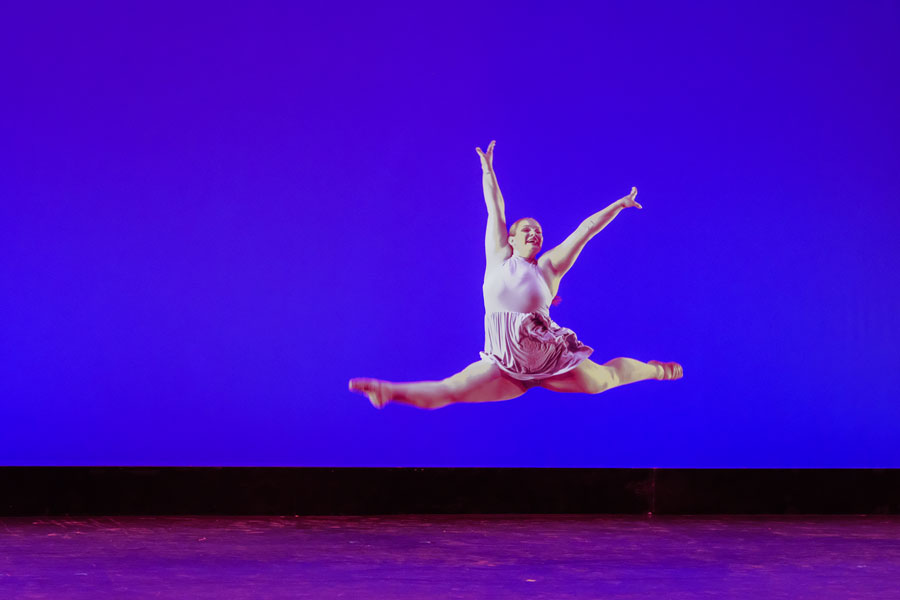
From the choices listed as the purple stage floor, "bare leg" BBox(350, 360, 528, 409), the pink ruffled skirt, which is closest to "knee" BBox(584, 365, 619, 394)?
the pink ruffled skirt

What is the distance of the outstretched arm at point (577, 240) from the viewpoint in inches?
187

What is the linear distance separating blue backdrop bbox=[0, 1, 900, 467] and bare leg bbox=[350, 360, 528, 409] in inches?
2.2

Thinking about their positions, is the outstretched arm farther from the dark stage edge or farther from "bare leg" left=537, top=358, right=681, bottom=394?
the dark stage edge

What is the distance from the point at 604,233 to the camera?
4.78 m

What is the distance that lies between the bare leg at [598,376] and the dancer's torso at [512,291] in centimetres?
32

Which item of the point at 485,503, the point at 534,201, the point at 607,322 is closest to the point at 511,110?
the point at 534,201

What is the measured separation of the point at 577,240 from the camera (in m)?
4.75

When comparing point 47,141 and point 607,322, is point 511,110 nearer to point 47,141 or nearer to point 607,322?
point 607,322

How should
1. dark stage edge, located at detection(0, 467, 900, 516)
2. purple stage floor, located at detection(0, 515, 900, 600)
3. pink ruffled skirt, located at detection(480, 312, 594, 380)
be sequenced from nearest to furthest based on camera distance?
purple stage floor, located at detection(0, 515, 900, 600), dark stage edge, located at detection(0, 467, 900, 516), pink ruffled skirt, located at detection(480, 312, 594, 380)

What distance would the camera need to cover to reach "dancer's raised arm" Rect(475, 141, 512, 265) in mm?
4723

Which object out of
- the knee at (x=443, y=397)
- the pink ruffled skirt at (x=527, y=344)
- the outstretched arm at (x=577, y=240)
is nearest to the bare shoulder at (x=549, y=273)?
the outstretched arm at (x=577, y=240)

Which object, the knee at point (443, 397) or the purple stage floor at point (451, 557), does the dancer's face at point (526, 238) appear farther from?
the purple stage floor at point (451, 557)

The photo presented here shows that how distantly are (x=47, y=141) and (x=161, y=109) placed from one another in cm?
54

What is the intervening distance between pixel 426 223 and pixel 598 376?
1082mm
